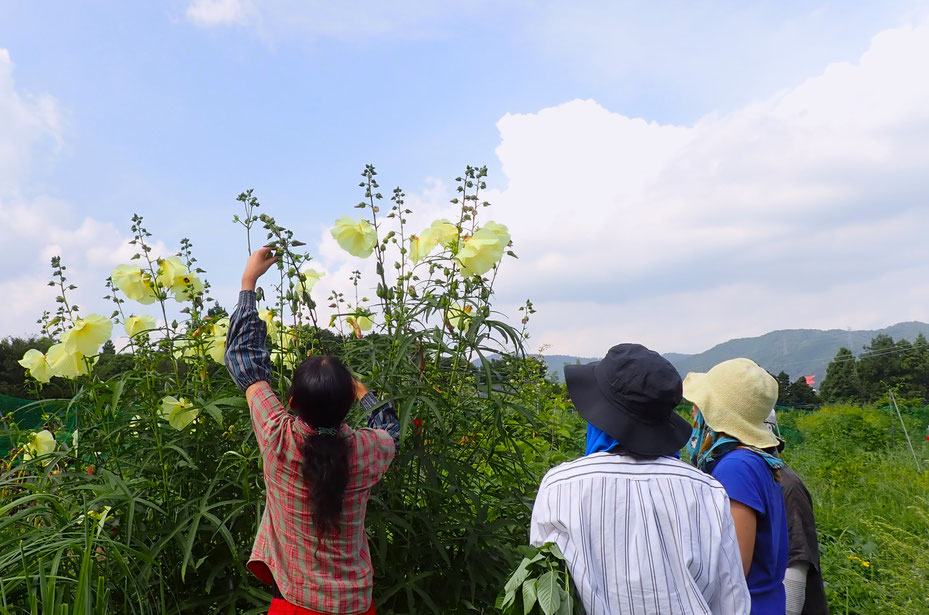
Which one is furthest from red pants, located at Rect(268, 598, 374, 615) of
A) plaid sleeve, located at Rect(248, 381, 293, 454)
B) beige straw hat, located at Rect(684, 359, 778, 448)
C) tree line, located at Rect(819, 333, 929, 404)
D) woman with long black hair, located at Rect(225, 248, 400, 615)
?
→ tree line, located at Rect(819, 333, 929, 404)

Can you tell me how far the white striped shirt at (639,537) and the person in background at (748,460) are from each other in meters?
0.39

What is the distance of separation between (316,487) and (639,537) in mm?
755

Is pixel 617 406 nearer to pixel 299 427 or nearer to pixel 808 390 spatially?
pixel 299 427

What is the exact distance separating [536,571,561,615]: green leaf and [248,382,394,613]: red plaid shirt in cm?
60

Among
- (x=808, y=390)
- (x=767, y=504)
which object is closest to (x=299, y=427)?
(x=767, y=504)

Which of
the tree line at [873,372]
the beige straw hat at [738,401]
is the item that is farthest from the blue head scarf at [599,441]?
the tree line at [873,372]

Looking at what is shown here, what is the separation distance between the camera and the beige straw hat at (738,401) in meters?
2.01

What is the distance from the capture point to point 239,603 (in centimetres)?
215

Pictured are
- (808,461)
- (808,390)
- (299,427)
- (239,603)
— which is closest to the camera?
(299,427)

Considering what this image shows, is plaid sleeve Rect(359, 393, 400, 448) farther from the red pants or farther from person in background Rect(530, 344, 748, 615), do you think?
person in background Rect(530, 344, 748, 615)

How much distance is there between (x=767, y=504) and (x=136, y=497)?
1.71 m

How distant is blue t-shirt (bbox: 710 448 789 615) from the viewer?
183cm

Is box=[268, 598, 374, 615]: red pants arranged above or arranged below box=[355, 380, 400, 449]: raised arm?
below

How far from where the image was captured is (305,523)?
5.72 feet
